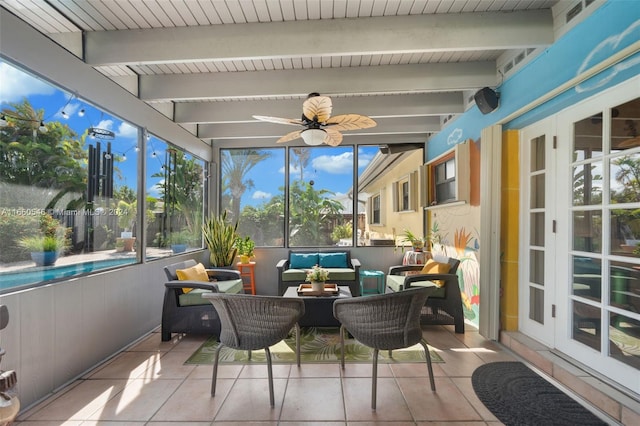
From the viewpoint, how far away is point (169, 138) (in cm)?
436

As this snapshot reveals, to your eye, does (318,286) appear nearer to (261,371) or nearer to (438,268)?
(261,371)

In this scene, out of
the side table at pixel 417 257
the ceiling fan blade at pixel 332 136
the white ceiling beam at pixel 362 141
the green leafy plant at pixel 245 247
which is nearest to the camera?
the ceiling fan blade at pixel 332 136

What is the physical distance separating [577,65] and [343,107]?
262 centimetres

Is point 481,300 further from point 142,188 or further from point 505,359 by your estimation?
point 142,188

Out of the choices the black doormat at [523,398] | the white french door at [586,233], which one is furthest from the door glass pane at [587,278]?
the black doormat at [523,398]

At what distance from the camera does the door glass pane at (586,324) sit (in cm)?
230

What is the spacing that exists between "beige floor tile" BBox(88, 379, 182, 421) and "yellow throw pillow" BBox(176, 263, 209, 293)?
1.13 metres

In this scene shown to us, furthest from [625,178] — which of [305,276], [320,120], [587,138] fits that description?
[305,276]

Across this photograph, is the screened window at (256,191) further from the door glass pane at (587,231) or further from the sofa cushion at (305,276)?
the door glass pane at (587,231)

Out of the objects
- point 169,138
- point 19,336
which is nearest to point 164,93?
point 169,138

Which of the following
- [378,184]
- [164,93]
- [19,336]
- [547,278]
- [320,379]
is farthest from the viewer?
[378,184]

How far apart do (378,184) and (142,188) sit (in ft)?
14.5

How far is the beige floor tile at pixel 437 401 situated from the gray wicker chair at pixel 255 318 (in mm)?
1089

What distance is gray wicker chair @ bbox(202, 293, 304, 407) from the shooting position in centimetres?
220
